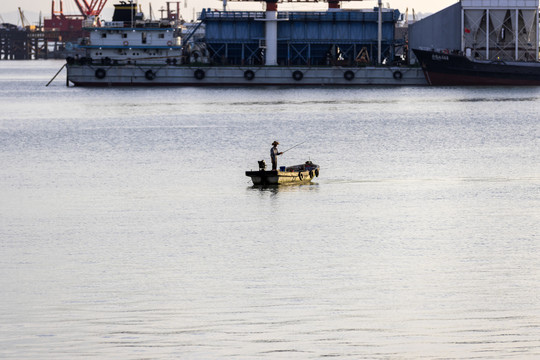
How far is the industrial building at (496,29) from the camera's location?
12356 centimetres

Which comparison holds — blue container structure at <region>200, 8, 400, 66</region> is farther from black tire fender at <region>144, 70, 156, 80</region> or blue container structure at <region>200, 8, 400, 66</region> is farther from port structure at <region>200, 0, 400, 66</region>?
black tire fender at <region>144, 70, 156, 80</region>

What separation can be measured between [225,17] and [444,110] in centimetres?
4491

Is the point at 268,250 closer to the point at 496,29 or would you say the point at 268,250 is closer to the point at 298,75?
the point at 298,75

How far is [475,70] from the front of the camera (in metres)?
121

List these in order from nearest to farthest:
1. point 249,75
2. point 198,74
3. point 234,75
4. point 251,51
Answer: point 198,74 → point 249,75 → point 234,75 → point 251,51

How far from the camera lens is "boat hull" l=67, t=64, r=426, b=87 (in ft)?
408

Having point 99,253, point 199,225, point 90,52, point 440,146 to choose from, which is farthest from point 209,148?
point 90,52

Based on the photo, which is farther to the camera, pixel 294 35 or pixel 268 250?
pixel 294 35

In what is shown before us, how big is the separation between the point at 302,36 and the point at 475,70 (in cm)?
2216

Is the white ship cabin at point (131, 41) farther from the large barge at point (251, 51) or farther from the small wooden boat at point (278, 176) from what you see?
the small wooden boat at point (278, 176)

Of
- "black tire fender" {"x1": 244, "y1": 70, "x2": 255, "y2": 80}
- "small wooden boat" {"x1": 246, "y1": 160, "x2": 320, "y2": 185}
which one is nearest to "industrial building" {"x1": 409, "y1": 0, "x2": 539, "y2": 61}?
"black tire fender" {"x1": 244, "y1": 70, "x2": 255, "y2": 80}

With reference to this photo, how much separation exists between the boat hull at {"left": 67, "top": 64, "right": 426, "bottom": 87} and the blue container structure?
3604mm

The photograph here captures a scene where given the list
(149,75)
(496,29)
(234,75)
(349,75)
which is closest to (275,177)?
(349,75)

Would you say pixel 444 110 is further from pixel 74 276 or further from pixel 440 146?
pixel 74 276
